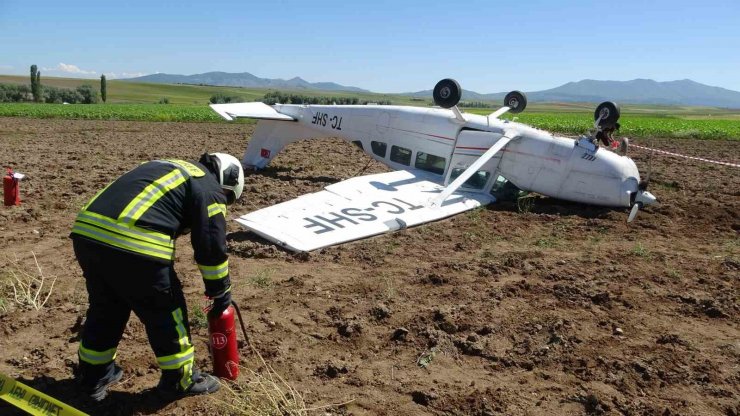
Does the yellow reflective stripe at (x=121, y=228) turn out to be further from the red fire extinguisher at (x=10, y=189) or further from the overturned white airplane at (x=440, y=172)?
the red fire extinguisher at (x=10, y=189)

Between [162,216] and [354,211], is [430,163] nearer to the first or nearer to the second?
[354,211]

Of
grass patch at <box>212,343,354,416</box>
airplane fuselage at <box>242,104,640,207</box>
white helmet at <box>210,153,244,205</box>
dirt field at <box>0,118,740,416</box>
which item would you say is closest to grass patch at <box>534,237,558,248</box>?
dirt field at <box>0,118,740,416</box>

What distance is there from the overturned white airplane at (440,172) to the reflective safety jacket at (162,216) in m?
3.74

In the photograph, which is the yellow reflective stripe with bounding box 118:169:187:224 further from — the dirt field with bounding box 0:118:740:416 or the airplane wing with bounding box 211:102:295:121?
the airplane wing with bounding box 211:102:295:121

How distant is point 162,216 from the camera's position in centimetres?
405

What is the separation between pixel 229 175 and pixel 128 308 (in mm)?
1406

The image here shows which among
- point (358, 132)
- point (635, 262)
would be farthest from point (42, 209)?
point (635, 262)

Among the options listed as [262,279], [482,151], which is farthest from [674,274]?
[262,279]

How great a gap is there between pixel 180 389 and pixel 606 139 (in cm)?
1057

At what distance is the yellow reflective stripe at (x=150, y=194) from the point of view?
3920 millimetres

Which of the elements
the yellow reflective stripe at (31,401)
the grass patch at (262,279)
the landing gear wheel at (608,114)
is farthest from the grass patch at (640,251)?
the yellow reflective stripe at (31,401)

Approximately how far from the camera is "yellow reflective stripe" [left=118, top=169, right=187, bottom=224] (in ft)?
12.9

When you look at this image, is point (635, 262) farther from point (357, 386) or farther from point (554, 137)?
point (357, 386)

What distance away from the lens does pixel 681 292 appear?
7039 mm
